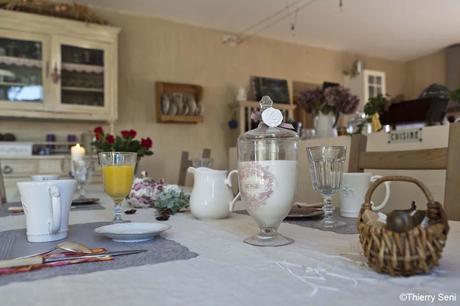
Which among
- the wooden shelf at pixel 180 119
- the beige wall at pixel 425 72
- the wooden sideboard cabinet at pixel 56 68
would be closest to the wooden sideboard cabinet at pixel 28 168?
the wooden sideboard cabinet at pixel 56 68

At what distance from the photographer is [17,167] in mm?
2861

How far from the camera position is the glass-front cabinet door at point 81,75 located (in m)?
3.05

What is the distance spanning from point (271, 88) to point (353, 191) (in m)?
3.41

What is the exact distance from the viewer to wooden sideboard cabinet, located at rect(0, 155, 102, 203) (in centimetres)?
282

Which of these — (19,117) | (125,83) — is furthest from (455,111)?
Answer: (19,117)

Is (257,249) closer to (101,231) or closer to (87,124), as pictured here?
(101,231)

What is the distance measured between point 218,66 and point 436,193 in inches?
117

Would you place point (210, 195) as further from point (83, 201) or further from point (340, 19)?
point (340, 19)

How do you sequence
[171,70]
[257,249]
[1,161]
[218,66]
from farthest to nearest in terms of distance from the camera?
[218,66], [171,70], [1,161], [257,249]

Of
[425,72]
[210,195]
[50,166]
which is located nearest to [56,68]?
[50,166]

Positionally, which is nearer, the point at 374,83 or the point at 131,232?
the point at 131,232

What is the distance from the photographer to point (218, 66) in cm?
405

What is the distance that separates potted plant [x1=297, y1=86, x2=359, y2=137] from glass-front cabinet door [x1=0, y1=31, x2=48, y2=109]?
2085 millimetres

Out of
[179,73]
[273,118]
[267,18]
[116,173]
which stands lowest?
[116,173]
